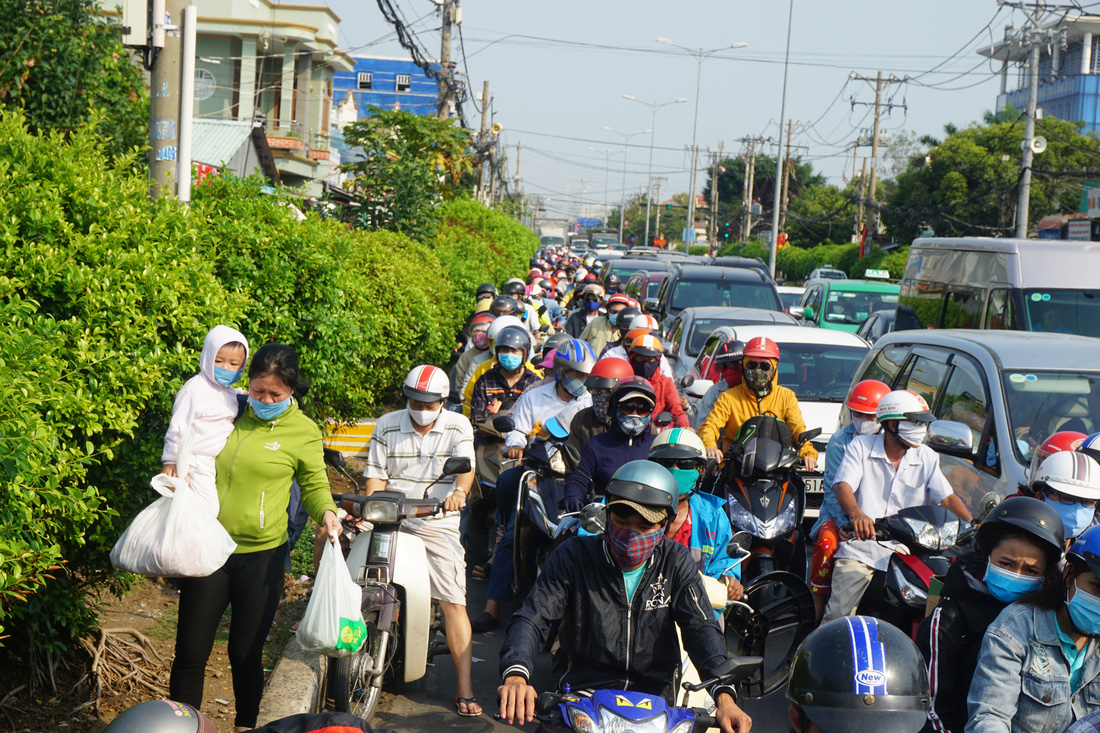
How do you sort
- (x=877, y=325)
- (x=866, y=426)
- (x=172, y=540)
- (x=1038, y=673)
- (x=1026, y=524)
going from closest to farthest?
1. (x=1038, y=673)
2. (x=1026, y=524)
3. (x=172, y=540)
4. (x=866, y=426)
5. (x=877, y=325)

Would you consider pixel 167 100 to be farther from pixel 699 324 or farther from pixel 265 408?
pixel 699 324

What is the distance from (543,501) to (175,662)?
267 cm

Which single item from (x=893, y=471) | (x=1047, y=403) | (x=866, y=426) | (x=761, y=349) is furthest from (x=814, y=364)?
(x=893, y=471)

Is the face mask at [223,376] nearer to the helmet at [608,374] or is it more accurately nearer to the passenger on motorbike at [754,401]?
the helmet at [608,374]

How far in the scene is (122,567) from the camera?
434cm

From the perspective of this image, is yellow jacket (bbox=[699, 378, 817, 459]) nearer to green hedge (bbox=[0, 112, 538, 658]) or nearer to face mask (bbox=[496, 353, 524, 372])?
face mask (bbox=[496, 353, 524, 372])

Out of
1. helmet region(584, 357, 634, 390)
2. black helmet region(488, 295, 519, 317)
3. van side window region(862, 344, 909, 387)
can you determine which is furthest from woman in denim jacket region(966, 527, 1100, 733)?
black helmet region(488, 295, 519, 317)

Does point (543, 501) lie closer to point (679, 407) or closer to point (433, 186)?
point (679, 407)

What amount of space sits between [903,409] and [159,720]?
15.1 feet

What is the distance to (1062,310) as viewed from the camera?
11.6 meters

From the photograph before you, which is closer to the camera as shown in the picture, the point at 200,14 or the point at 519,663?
the point at 519,663

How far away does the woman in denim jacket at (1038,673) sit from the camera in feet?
11.2

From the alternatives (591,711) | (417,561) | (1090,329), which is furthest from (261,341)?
(1090,329)

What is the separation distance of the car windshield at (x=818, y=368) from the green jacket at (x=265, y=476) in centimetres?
652
